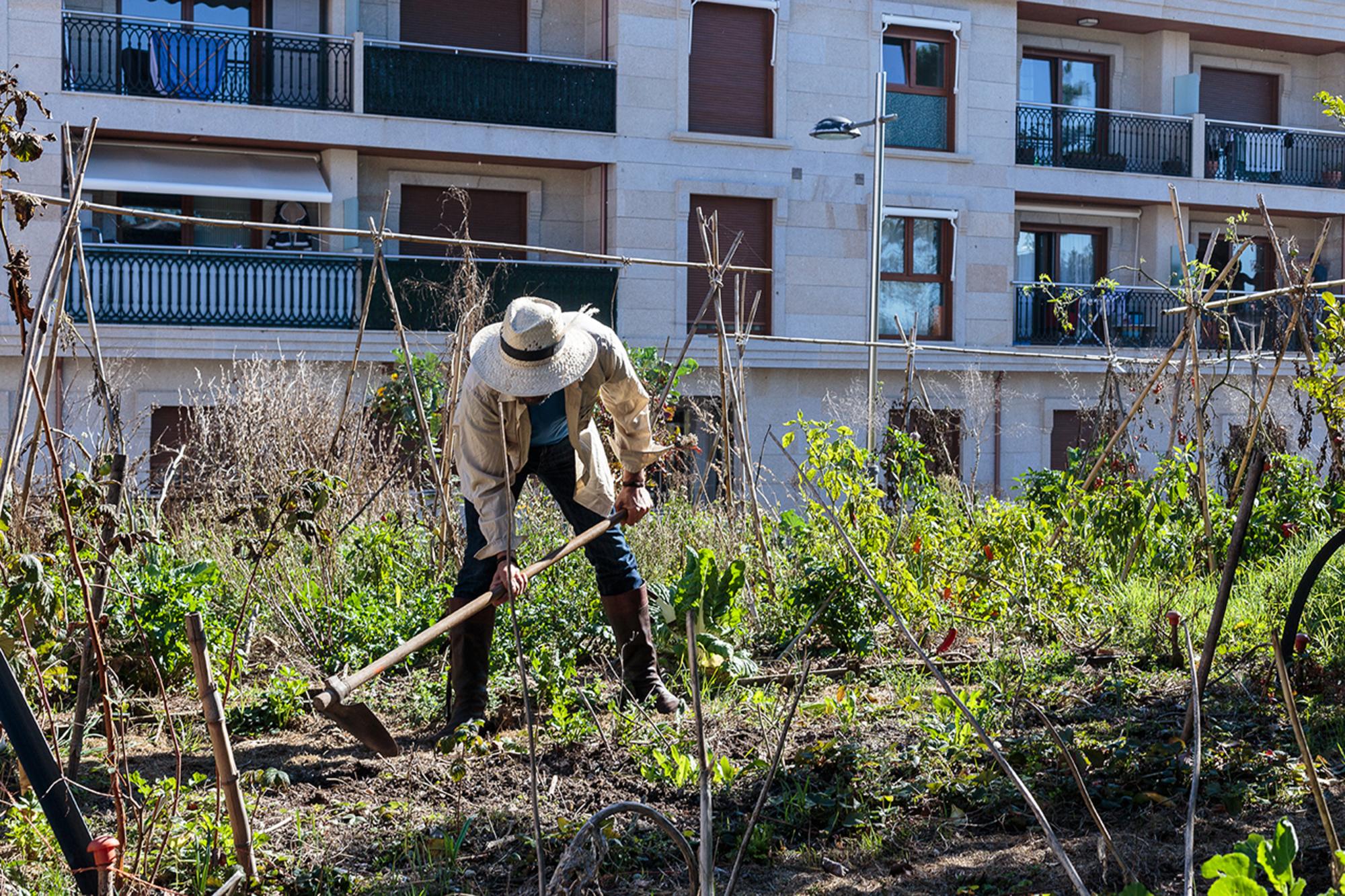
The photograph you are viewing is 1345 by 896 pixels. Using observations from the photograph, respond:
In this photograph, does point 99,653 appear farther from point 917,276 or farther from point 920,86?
point 920,86

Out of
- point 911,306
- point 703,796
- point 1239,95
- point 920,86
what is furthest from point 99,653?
point 1239,95

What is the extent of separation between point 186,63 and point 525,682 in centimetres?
1628

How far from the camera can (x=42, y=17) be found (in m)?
15.3

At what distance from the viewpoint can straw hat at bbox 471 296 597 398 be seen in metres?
4.47

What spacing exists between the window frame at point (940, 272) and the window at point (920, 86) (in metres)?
1.18

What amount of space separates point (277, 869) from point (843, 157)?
16.8m

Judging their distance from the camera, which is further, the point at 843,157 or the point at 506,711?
the point at 843,157

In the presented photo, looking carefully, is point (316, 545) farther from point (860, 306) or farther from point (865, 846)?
point (860, 306)

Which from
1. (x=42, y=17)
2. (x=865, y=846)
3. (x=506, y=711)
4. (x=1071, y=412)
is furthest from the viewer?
(x=1071, y=412)

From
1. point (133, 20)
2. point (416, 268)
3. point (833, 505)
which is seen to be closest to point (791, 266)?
point (416, 268)

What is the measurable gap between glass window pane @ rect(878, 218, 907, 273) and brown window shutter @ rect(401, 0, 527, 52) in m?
6.03

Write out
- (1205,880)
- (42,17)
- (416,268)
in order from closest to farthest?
(1205,880), (42,17), (416,268)

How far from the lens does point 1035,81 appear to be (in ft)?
71.9

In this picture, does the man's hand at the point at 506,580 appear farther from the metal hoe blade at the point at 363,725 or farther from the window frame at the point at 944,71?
the window frame at the point at 944,71
